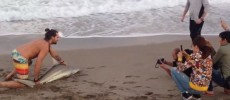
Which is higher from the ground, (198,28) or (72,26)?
(198,28)

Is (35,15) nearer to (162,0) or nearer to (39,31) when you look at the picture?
(39,31)

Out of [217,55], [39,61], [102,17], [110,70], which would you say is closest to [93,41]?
[110,70]

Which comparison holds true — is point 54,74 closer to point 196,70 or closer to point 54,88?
point 54,88

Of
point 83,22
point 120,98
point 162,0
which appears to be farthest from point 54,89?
point 162,0

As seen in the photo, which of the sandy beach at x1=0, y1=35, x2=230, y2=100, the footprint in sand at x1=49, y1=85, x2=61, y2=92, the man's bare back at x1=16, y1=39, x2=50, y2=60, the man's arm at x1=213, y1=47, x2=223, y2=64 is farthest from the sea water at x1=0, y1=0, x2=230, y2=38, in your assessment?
the man's arm at x1=213, y1=47, x2=223, y2=64

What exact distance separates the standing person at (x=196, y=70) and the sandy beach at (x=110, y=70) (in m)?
0.47

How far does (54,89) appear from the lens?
6.27 meters

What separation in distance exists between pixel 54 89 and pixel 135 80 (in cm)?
127

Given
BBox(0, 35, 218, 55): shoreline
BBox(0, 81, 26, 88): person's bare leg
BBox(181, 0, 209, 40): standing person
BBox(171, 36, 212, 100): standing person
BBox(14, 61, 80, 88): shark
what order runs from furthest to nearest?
BBox(0, 35, 218, 55): shoreline → BBox(181, 0, 209, 40): standing person → BBox(14, 61, 80, 88): shark → BBox(0, 81, 26, 88): person's bare leg → BBox(171, 36, 212, 100): standing person

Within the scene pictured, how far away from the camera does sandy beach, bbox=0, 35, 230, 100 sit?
6.03 m

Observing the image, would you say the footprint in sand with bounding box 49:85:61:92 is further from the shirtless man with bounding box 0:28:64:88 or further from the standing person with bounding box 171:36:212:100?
the standing person with bounding box 171:36:212:100

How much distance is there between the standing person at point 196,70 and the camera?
519 cm

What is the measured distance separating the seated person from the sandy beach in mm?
230

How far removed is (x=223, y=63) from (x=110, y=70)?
6.93ft
